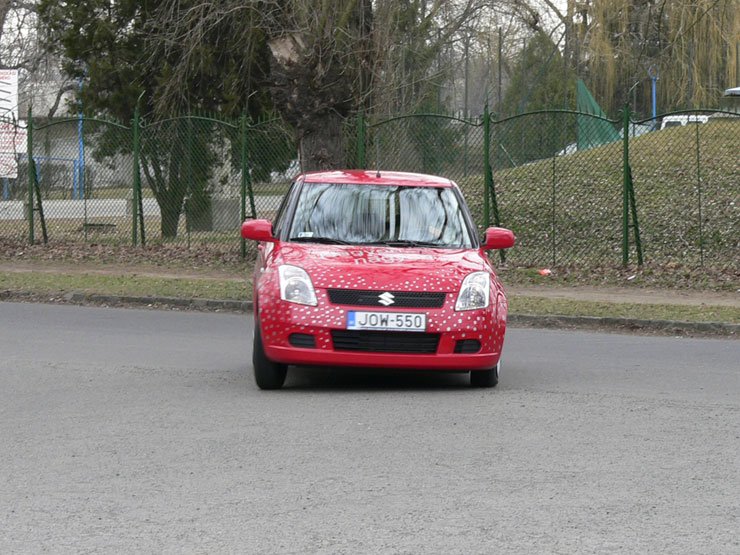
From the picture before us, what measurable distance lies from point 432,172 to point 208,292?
5399mm

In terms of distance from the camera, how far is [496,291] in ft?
30.9

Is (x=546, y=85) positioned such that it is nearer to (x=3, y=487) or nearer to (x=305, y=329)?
(x=305, y=329)

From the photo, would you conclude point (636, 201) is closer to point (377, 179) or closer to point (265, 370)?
point (377, 179)

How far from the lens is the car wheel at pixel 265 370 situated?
361 inches

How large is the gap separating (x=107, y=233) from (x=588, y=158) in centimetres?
860

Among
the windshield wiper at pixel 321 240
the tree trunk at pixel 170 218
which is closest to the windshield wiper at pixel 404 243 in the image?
the windshield wiper at pixel 321 240

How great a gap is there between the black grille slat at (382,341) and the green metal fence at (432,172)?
10.6 meters

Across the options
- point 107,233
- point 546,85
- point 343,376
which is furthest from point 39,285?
point 546,85

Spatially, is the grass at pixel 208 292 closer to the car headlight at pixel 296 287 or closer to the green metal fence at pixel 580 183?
the green metal fence at pixel 580 183

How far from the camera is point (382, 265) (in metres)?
9.25

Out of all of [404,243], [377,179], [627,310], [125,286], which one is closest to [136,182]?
[125,286]

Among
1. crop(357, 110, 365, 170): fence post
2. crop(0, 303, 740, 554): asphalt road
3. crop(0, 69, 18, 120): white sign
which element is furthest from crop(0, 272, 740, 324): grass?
crop(0, 69, 18, 120): white sign

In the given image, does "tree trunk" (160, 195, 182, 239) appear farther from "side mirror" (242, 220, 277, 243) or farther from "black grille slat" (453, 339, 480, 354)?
"black grille slat" (453, 339, 480, 354)

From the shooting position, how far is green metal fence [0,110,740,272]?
2044cm
